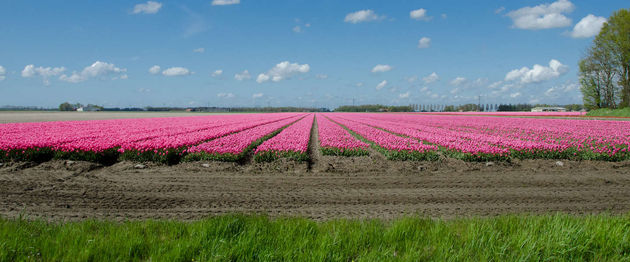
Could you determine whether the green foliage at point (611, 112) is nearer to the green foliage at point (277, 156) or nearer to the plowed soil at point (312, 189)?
the plowed soil at point (312, 189)

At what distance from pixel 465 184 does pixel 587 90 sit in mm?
61624

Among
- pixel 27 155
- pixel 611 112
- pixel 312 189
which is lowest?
pixel 312 189

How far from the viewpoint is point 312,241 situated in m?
3.59

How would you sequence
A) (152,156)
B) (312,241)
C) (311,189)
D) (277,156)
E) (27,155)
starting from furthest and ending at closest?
1. (277,156)
2. (152,156)
3. (27,155)
4. (311,189)
5. (312,241)

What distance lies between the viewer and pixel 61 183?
7.49m

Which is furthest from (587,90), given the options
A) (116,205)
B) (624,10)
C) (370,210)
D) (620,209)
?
(116,205)

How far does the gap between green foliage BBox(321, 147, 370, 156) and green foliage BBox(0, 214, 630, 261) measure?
7.81 m

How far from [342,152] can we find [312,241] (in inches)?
343

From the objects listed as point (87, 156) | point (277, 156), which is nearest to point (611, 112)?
point (277, 156)

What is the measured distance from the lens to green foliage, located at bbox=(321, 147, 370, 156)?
39.6 feet

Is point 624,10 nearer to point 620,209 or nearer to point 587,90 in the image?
point 587,90

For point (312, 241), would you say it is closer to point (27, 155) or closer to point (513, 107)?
point (27, 155)

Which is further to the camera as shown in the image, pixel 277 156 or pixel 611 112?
pixel 611 112

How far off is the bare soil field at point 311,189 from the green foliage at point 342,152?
5.45 feet
